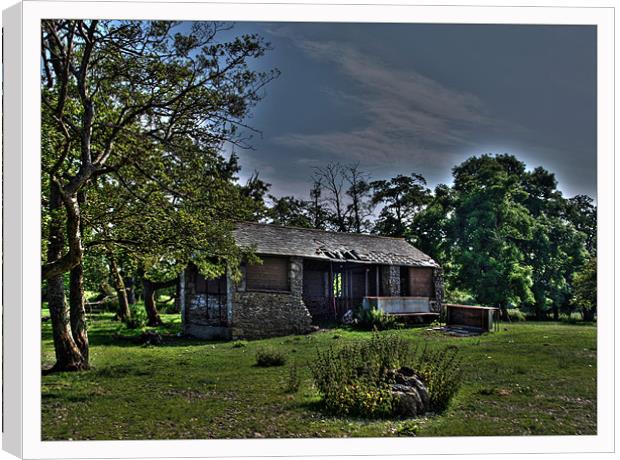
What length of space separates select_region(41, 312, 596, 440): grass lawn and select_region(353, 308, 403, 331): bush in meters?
1.93

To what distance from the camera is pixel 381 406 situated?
6.30 meters

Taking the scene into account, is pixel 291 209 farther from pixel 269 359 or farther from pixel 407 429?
pixel 407 429

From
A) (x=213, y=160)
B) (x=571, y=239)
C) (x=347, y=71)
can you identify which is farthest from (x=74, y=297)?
(x=571, y=239)

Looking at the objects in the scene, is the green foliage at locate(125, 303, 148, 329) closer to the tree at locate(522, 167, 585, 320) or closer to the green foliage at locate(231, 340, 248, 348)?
the green foliage at locate(231, 340, 248, 348)

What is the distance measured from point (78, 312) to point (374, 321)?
647cm

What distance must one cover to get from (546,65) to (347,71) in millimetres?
2651

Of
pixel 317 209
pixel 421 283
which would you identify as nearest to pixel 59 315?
pixel 317 209

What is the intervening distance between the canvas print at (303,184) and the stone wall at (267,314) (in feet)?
6.50

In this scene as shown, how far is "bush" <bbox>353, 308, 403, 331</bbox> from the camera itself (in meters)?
12.5

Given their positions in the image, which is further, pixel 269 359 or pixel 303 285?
pixel 303 285

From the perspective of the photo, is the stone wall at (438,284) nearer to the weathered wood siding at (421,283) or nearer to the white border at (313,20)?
the weathered wood siding at (421,283)

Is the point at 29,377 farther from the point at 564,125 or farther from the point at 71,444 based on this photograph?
the point at 564,125

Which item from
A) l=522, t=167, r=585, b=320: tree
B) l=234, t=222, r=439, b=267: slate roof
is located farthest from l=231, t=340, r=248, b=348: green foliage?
l=522, t=167, r=585, b=320: tree

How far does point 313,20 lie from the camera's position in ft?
19.9
